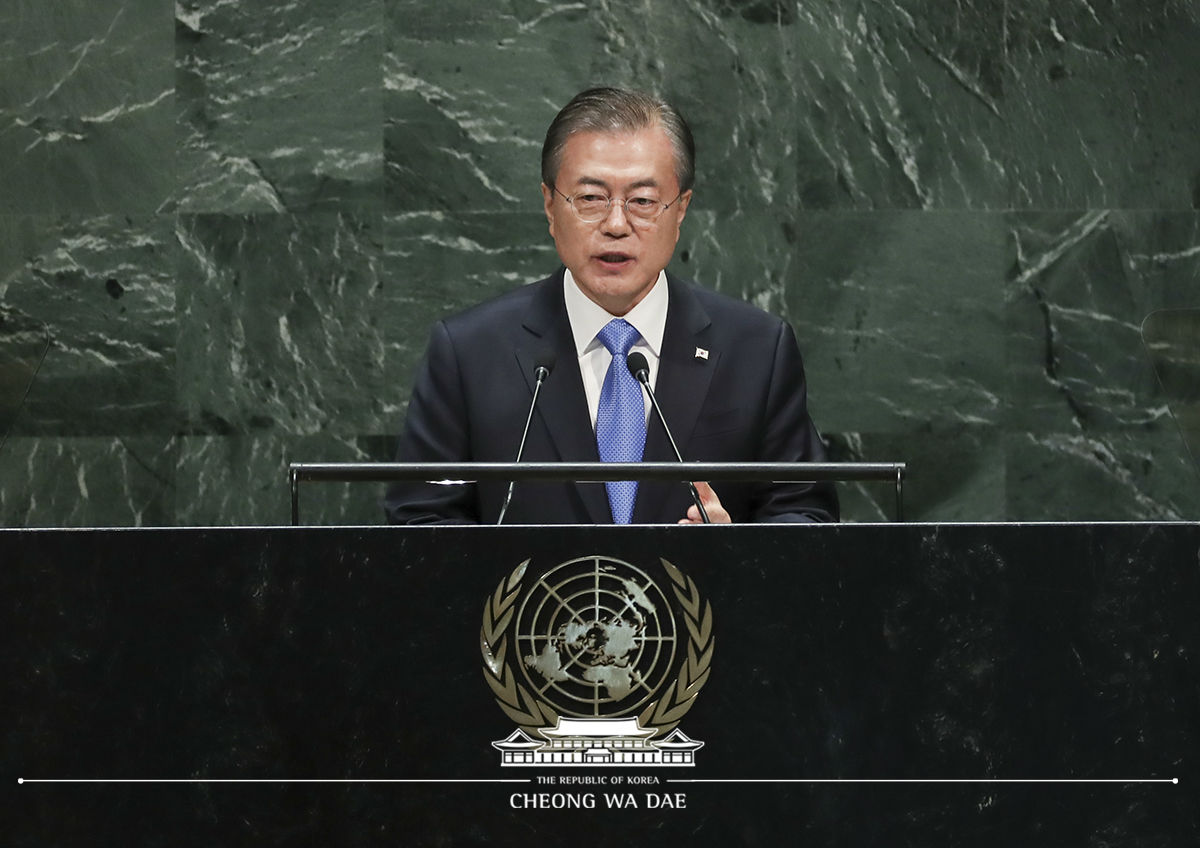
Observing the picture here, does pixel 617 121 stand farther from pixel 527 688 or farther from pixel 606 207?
pixel 527 688

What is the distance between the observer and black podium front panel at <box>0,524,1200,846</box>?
1.93 m

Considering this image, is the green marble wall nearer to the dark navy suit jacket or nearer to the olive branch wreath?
the dark navy suit jacket

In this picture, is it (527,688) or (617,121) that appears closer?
(527,688)

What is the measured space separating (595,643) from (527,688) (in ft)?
0.33

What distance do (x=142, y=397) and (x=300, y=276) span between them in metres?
0.63

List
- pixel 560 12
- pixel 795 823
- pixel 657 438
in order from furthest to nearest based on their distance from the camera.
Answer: pixel 560 12, pixel 657 438, pixel 795 823

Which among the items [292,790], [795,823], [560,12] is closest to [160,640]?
[292,790]

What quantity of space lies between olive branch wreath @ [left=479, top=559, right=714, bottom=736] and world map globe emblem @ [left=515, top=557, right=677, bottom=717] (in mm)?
17

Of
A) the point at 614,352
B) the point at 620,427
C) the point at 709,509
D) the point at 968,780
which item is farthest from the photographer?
the point at 614,352

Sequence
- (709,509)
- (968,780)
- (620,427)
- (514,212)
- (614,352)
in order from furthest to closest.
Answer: (514,212) < (614,352) < (620,427) < (709,509) < (968,780)

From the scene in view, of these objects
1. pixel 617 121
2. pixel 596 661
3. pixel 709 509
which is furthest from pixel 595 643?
pixel 617 121

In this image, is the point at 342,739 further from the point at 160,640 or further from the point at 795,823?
the point at 795,823

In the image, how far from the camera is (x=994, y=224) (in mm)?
4898

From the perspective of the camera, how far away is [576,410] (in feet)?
9.98
